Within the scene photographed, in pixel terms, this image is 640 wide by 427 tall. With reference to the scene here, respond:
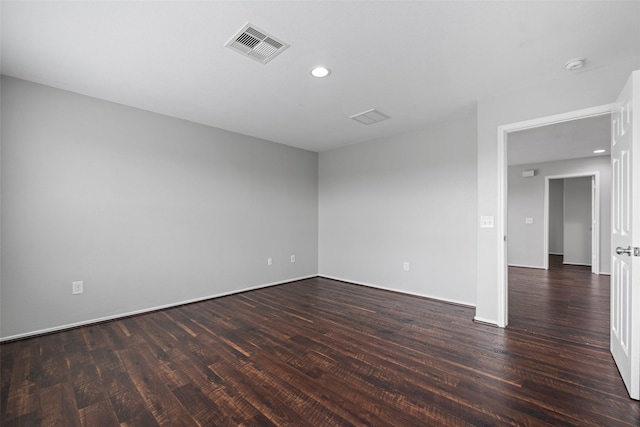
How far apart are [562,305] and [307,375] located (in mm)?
3686

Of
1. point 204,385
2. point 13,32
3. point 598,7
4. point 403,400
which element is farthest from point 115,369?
point 598,7

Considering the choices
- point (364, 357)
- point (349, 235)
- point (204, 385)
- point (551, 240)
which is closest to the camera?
point (204, 385)

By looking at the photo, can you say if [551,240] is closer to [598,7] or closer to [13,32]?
[598,7]

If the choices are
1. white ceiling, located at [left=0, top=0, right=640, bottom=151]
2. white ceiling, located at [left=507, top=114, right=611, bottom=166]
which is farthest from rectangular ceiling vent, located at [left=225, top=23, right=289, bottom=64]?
white ceiling, located at [left=507, top=114, right=611, bottom=166]

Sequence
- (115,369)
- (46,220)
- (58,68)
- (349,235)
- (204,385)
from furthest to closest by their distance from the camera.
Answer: (349,235)
(46,220)
(58,68)
(115,369)
(204,385)

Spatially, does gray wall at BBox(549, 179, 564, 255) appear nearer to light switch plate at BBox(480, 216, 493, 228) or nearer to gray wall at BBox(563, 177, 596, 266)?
gray wall at BBox(563, 177, 596, 266)

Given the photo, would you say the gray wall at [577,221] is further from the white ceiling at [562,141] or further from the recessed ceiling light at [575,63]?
A: the recessed ceiling light at [575,63]

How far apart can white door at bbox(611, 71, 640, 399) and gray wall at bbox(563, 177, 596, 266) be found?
6296mm

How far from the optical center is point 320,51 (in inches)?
89.7

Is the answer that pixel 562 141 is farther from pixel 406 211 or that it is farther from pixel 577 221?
pixel 577 221

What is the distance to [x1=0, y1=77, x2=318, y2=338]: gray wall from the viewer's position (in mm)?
2750

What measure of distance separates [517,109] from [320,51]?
2.19m

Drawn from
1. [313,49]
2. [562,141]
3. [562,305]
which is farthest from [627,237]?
[562,141]

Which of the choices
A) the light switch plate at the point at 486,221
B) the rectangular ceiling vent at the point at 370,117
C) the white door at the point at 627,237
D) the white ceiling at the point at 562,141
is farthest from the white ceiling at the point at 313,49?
the white ceiling at the point at 562,141
